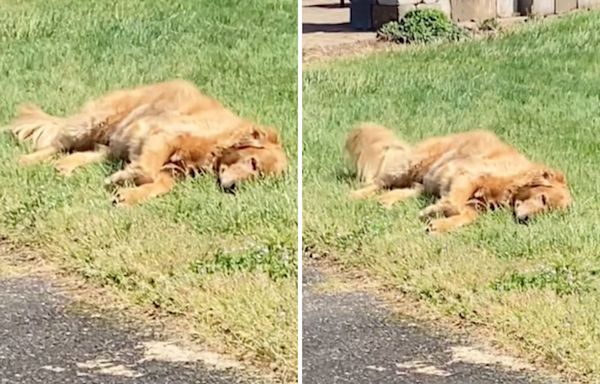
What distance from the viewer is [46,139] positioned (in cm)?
382

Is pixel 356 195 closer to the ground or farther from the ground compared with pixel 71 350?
farther from the ground

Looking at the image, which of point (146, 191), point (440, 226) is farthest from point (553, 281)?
point (146, 191)

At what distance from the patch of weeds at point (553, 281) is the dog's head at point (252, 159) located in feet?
2.35

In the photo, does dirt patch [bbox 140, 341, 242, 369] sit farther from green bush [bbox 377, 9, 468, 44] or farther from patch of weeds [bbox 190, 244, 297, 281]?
green bush [bbox 377, 9, 468, 44]

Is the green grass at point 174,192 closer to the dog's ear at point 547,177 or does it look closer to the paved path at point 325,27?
the paved path at point 325,27

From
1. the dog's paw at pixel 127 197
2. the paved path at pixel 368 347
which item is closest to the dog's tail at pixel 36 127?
the dog's paw at pixel 127 197

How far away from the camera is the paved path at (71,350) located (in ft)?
12.3

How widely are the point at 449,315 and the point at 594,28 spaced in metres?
0.91

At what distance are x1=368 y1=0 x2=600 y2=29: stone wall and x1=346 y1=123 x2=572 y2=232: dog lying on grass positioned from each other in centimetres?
33

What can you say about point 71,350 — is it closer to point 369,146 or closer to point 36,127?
point 36,127

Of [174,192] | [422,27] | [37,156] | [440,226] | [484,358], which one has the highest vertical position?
[422,27]

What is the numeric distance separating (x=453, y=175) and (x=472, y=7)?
0.49m

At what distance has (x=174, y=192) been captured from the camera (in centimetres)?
384

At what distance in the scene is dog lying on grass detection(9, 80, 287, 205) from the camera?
3828 mm
